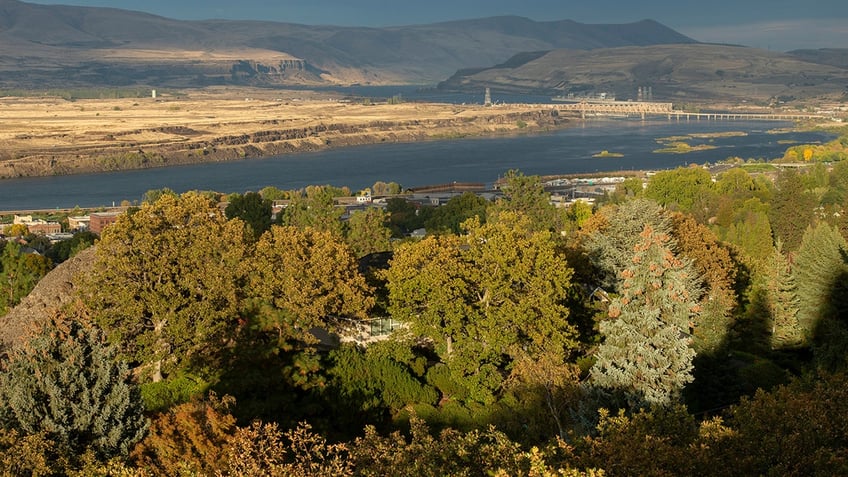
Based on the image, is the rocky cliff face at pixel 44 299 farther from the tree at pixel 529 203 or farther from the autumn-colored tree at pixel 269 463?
the tree at pixel 529 203

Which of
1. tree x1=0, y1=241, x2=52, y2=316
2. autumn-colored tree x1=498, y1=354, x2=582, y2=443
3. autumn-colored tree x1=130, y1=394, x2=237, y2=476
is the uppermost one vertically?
autumn-colored tree x1=130, y1=394, x2=237, y2=476

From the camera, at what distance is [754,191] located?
53344mm

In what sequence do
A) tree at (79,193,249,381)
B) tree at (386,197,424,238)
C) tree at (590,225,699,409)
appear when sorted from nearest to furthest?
tree at (590,225,699,409)
tree at (79,193,249,381)
tree at (386,197,424,238)

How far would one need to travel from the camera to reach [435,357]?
22828 mm

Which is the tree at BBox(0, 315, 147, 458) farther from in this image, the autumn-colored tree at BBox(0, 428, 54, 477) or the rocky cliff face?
the rocky cliff face

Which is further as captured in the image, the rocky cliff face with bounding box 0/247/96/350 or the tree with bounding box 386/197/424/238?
the tree with bounding box 386/197/424/238

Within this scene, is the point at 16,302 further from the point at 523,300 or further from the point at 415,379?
the point at 523,300

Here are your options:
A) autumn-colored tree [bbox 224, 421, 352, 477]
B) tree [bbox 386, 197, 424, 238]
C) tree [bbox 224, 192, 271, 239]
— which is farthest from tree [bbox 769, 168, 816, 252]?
autumn-colored tree [bbox 224, 421, 352, 477]

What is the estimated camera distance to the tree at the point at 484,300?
20.1m

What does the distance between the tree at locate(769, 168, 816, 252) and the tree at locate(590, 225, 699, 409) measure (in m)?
23.8

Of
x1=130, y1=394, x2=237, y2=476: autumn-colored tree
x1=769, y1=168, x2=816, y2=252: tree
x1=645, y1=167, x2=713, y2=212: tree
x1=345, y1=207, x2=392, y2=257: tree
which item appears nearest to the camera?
x1=130, y1=394, x2=237, y2=476: autumn-colored tree

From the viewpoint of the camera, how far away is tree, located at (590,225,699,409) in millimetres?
15727

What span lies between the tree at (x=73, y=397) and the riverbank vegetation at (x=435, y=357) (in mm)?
36

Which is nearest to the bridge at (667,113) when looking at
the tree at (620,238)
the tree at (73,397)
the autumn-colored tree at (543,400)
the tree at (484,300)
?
the tree at (620,238)
